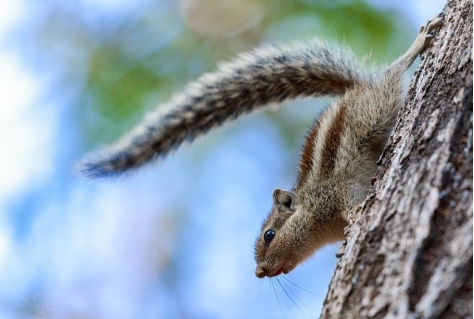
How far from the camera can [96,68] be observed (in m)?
6.04

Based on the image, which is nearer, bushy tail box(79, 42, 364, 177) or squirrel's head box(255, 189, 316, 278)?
squirrel's head box(255, 189, 316, 278)

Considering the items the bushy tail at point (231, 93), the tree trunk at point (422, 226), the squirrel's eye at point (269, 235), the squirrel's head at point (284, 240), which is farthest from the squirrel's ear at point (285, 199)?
the tree trunk at point (422, 226)

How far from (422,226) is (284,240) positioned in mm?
1830

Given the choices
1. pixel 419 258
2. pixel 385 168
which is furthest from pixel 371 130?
pixel 419 258

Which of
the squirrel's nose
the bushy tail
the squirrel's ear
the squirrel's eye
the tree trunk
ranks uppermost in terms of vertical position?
the bushy tail

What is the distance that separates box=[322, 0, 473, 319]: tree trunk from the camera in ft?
4.59

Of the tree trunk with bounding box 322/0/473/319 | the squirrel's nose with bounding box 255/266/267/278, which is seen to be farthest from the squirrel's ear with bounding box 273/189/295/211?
the tree trunk with bounding box 322/0/473/319

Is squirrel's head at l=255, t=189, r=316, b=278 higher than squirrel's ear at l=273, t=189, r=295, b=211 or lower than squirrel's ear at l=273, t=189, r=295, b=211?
lower

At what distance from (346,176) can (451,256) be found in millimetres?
1561

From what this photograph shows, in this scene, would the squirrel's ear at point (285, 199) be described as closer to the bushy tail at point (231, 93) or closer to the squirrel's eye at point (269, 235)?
the squirrel's eye at point (269, 235)

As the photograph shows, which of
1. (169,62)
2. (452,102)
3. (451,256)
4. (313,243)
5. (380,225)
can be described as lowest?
(451,256)

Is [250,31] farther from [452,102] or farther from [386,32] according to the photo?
[452,102]

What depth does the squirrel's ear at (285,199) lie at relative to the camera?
11.1 feet

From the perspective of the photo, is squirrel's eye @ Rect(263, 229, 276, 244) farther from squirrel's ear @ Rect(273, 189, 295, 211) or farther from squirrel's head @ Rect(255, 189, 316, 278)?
squirrel's ear @ Rect(273, 189, 295, 211)
